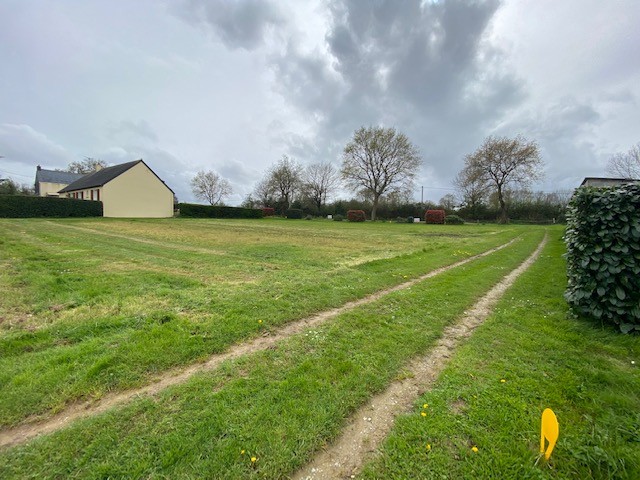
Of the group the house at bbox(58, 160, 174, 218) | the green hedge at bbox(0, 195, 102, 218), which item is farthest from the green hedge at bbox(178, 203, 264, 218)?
the green hedge at bbox(0, 195, 102, 218)

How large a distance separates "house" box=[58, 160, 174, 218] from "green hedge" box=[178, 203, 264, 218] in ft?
6.52

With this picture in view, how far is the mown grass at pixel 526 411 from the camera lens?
75.5 inches

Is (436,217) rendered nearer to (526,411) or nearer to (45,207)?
(526,411)

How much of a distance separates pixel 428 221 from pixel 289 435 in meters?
45.0

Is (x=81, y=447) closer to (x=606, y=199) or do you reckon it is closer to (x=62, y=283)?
(x=62, y=283)

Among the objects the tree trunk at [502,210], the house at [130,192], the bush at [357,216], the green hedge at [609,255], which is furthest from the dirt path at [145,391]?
the tree trunk at [502,210]

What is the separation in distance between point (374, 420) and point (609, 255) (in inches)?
168

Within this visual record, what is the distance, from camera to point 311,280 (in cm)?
667

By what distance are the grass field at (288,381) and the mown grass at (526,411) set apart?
0.04 ft

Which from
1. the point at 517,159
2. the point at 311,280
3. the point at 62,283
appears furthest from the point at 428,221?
the point at 62,283


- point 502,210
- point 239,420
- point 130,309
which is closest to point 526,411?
point 239,420

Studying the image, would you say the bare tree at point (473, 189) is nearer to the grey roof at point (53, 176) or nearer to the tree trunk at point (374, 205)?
the tree trunk at point (374, 205)

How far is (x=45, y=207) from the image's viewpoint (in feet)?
98.5

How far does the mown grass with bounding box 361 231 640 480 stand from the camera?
192 centimetres
